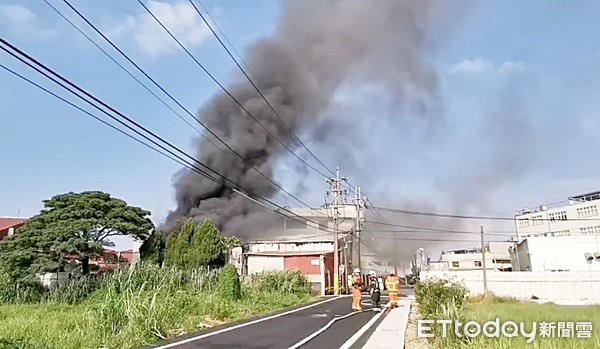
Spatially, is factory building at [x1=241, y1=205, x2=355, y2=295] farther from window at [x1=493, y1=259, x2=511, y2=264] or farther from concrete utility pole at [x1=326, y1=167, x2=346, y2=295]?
window at [x1=493, y1=259, x2=511, y2=264]

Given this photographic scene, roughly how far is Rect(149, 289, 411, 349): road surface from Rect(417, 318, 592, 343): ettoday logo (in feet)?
9.07

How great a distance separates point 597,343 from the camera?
630 centimetres

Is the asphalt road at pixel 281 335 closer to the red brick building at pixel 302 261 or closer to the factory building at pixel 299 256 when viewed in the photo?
the factory building at pixel 299 256

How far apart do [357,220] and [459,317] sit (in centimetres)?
3762

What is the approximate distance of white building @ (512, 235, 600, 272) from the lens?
4078 cm

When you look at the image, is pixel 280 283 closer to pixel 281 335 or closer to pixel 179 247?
pixel 179 247

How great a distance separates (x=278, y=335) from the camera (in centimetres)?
1212

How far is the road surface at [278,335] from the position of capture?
10.3 m

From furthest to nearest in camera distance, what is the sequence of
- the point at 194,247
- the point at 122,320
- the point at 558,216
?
the point at 558,216, the point at 194,247, the point at 122,320

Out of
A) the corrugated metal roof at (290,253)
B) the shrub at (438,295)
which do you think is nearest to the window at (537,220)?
the corrugated metal roof at (290,253)

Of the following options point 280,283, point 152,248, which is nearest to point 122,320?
point 280,283

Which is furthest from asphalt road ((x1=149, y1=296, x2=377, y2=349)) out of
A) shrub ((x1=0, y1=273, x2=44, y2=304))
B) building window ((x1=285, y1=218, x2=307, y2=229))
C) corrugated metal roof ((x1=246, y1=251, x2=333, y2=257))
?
building window ((x1=285, y1=218, x2=307, y2=229))

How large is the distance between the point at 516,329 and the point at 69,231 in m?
22.0

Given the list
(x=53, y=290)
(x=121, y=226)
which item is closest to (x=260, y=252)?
(x=121, y=226)
